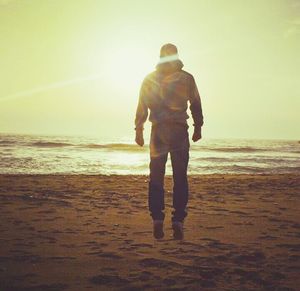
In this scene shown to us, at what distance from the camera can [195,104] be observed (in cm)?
434

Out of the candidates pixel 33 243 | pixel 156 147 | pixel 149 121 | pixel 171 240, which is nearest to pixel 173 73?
pixel 149 121

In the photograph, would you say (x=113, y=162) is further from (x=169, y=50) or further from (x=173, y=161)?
(x=169, y=50)

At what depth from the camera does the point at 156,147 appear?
4207 millimetres

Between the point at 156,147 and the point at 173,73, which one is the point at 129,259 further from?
the point at 173,73

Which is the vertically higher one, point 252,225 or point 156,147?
point 156,147

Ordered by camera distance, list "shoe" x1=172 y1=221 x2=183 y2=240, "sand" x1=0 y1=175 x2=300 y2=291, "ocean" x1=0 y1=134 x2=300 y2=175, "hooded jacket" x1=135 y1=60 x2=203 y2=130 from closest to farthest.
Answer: "sand" x1=0 y1=175 x2=300 y2=291, "hooded jacket" x1=135 y1=60 x2=203 y2=130, "shoe" x1=172 y1=221 x2=183 y2=240, "ocean" x1=0 y1=134 x2=300 y2=175

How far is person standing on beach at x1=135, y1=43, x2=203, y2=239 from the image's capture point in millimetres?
4148

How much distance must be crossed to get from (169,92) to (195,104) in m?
0.40

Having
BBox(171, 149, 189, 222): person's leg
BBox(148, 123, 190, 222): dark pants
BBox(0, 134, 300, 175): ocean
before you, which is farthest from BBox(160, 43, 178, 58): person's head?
BBox(0, 134, 300, 175): ocean

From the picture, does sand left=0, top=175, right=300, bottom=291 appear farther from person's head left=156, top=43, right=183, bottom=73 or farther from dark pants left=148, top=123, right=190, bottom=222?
person's head left=156, top=43, right=183, bottom=73

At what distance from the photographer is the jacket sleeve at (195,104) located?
14.0 feet

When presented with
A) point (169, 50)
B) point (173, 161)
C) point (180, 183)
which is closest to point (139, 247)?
point (180, 183)

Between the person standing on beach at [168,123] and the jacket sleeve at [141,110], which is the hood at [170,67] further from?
the jacket sleeve at [141,110]

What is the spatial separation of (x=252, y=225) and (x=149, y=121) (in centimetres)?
267
